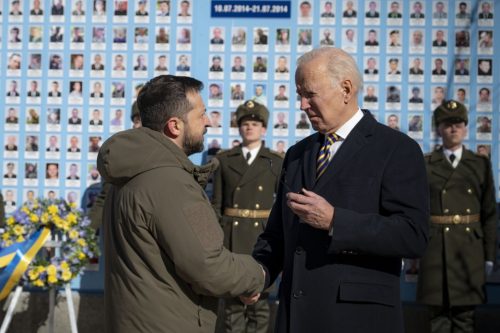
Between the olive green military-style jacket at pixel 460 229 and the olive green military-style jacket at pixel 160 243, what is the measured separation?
3.52 m

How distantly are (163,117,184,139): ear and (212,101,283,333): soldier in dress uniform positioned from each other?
325 centimetres

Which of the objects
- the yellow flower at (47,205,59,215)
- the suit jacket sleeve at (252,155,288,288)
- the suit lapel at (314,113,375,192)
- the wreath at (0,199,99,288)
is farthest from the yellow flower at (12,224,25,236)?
the suit lapel at (314,113,375,192)

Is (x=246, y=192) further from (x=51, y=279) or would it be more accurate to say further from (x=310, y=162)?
(x=310, y=162)

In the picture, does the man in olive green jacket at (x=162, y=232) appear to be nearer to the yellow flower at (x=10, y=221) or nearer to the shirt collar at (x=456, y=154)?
the yellow flower at (x=10, y=221)

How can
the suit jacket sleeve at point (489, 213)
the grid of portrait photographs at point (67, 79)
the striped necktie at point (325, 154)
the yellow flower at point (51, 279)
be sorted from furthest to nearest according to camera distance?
the grid of portrait photographs at point (67, 79)
the suit jacket sleeve at point (489, 213)
the yellow flower at point (51, 279)
the striped necktie at point (325, 154)

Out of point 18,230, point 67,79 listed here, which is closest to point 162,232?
point 18,230

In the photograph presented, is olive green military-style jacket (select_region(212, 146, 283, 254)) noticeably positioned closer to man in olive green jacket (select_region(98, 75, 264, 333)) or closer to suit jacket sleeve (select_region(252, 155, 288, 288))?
suit jacket sleeve (select_region(252, 155, 288, 288))

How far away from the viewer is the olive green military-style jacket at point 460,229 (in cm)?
602

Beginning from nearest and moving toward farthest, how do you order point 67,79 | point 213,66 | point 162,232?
point 162,232 → point 213,66 → point 67,79

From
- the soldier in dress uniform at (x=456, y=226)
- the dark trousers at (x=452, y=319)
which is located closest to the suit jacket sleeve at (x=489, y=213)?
the soldier in dress uniform at (x=456, y=226)

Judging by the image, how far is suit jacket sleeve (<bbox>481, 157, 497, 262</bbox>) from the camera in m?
6.05

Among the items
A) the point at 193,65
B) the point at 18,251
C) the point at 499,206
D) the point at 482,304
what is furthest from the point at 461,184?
the point at 18,251

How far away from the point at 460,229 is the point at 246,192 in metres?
1.83

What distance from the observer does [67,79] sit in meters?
6.70
